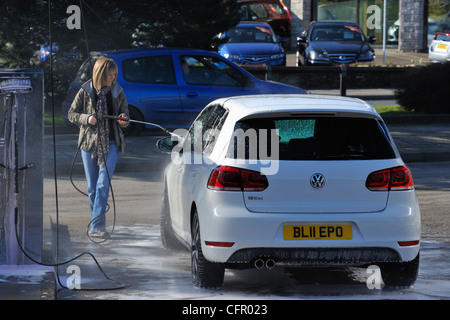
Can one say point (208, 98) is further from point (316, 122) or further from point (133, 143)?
point (316, 122)

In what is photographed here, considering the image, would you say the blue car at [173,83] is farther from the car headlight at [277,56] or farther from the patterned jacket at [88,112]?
the car headlight at [277,56]

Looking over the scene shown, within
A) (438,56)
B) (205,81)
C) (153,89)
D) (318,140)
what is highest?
(318,140)

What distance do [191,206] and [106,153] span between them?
2.33 meters

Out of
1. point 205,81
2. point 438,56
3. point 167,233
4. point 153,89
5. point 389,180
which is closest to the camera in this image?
point 389,180

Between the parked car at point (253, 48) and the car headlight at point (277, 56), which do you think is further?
the car headlight at point (277, 56)

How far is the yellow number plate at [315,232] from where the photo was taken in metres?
7.06

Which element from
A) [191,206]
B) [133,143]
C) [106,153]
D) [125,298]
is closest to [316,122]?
[191,206]

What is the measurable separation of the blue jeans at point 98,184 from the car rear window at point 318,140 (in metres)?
2.78

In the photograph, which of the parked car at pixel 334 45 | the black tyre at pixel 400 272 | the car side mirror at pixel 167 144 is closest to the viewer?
the black tyre at pixel 400 272

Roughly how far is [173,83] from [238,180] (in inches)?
425

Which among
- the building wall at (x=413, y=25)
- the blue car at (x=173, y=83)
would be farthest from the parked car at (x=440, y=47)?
the blue car at (x=173, y=83)

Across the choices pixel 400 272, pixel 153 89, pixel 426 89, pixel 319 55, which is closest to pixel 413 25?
pixel 319 55

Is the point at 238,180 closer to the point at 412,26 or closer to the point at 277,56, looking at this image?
the point at 277,56

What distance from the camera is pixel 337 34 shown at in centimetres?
3083
